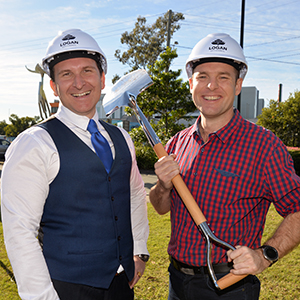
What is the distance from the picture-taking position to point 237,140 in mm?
2104

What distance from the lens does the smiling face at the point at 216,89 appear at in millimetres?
2170

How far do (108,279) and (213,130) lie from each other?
1.24 m

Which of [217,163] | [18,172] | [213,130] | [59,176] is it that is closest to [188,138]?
[213,130]

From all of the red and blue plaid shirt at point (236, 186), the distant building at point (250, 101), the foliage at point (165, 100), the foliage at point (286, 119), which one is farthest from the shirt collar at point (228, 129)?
the distant building at point (250, 101)

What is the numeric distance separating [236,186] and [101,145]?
925 millimetres

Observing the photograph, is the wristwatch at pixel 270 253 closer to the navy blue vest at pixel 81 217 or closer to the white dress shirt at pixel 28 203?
the navy blue vest at pixel 81 217

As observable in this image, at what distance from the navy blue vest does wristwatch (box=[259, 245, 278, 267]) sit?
88 cm

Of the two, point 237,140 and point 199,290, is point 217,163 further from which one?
point 199,290

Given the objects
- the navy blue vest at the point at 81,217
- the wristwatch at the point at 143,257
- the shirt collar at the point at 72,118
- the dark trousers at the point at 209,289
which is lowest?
the dark trousers at the point at 209,289

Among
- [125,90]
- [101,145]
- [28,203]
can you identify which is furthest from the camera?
[125,90]

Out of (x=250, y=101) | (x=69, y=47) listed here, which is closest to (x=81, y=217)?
(x=69, y=47)

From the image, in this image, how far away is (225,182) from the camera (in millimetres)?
2043

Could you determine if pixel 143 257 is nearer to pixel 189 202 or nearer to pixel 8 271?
pixel 189 202

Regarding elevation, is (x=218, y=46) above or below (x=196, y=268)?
above
